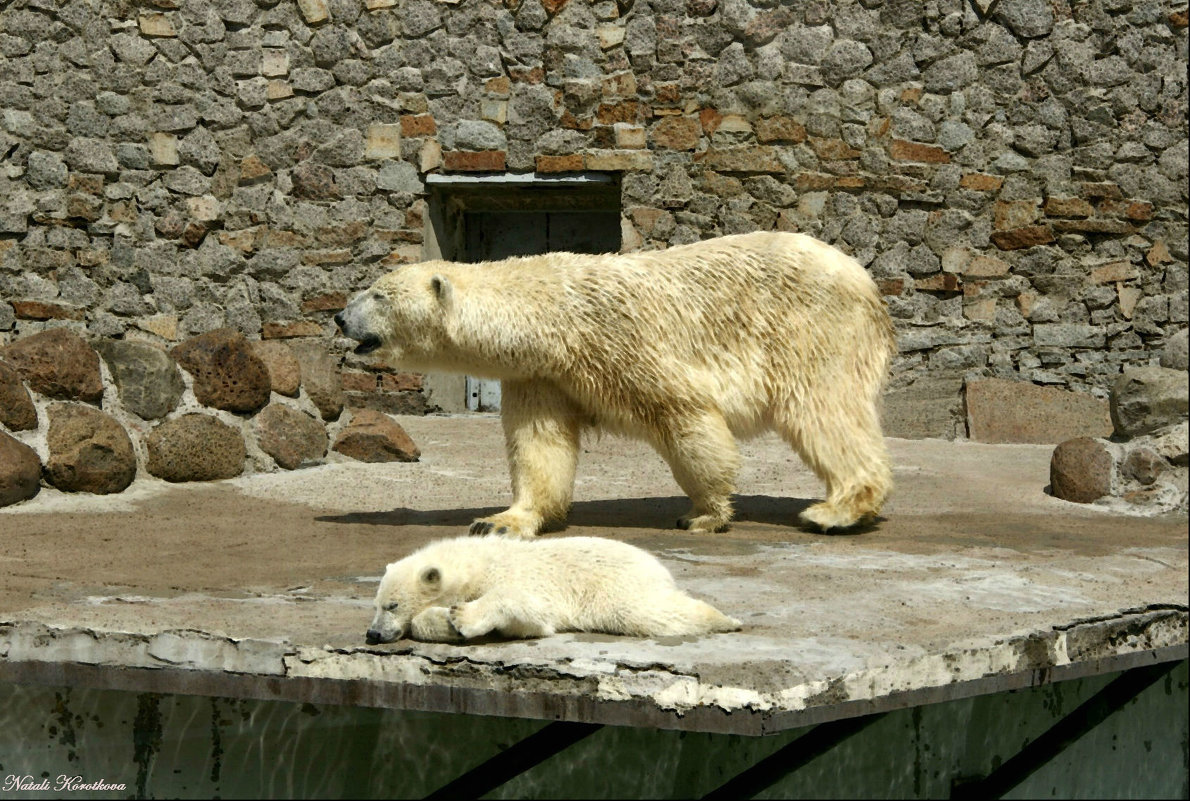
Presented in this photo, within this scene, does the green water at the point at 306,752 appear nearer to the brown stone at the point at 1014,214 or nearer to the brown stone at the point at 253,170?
the brown stone at the point at 1014,214

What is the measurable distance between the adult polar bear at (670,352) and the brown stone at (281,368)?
88.1 inches

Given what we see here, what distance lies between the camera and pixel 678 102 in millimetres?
9500

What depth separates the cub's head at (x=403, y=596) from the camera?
12.4ft

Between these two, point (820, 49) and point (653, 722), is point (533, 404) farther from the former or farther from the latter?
point (820, 49)

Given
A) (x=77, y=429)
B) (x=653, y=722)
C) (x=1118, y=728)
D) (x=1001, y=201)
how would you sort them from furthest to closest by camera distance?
(x=1001, y=201) < (x=77, y=429) < (x=1118, y=728) < (x=653, y=722)

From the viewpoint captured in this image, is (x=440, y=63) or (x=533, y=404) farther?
(x=440, y=63)

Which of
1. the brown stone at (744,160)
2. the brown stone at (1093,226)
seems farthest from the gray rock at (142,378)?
the brown stone at (1093,226)

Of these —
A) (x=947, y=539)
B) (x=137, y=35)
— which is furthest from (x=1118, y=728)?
(x=137, y=35)

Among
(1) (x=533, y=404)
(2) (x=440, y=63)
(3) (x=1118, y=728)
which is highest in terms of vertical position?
(2) (x=440, y=63)

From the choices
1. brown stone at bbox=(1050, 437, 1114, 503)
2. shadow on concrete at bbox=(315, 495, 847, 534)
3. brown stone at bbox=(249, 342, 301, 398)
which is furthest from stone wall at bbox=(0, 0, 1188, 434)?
shadow on concrete at bbox=(315, 495, 847, 534)

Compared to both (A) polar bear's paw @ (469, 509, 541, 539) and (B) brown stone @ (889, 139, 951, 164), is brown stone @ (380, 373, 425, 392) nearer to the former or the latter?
(B) brown stone @ (889, 139, 951, 164)

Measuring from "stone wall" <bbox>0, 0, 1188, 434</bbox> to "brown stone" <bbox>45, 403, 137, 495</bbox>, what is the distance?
291cm

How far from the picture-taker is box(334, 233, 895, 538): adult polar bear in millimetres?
5656

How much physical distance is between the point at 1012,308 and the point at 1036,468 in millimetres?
1638
